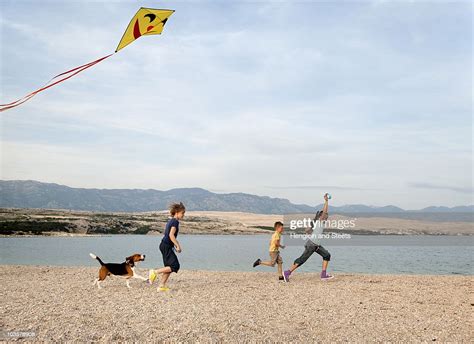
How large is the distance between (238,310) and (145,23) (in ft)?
22.8

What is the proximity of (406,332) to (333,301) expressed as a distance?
319 cm

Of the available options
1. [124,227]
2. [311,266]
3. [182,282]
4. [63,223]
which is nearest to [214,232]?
[124,227]

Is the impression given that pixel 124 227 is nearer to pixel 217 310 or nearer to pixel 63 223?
pixel 63 223

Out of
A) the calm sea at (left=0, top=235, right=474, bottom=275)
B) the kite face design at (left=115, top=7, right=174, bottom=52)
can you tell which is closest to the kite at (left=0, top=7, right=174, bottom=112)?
the kite face design at (left=115, top=7, right=174, bottom=52)

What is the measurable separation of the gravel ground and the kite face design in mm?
6022

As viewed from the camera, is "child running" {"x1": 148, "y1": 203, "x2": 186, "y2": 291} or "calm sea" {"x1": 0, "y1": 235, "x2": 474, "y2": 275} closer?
"child running" {"x1": 148, "y1": 203, "x2": 186, "y2": 291}

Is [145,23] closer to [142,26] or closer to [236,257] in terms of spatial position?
[142,26]

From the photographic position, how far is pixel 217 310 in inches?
416

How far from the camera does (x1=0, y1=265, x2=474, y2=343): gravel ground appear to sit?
8562mm

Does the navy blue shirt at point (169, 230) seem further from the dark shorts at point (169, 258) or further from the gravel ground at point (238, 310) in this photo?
the gravel ground at point (238, 310)

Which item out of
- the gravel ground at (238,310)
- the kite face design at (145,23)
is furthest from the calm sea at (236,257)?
the kite face design at (145,23)

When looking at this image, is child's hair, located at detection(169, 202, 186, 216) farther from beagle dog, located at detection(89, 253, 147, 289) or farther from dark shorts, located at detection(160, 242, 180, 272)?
beagle dog, located at detection(89, 253, 147, 289)

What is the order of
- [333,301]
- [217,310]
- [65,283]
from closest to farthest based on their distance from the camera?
[217,310] → [333,301] → [65,283]

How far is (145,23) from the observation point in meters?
11.0
